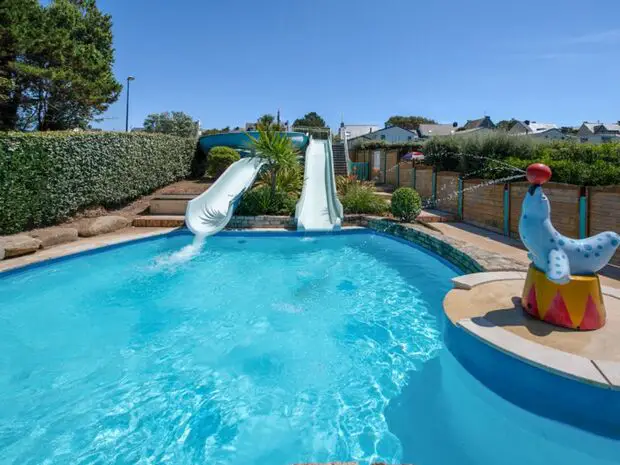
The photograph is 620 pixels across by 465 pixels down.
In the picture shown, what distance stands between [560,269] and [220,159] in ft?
47.7

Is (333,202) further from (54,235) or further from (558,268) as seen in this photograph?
(558,268)

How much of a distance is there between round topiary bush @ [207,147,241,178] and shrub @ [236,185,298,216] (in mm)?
4613

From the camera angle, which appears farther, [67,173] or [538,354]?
[67,173]

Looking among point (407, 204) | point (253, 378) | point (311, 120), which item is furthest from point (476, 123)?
point (253, 378)

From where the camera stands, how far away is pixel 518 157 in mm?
11102

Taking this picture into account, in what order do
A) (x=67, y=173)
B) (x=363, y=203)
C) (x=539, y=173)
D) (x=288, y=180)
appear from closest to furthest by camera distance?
1. (x=539, y=173)
2. (x=67, y=173)
3. (x=363, y=203)
4. (x=288, y=180)

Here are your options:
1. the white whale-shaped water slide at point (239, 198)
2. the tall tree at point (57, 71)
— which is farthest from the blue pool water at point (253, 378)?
the tall tree at point (57, 71)

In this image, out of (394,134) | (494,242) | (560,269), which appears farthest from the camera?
(394,134)

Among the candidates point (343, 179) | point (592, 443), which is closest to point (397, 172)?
point (343, 179)

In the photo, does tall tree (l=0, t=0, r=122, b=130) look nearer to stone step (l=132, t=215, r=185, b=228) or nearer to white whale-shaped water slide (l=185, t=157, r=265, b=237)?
stone step (l=132, t=215, r=185, b=228)

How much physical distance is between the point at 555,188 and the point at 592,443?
5454 millimetres

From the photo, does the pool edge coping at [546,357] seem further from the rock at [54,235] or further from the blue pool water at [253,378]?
the rock at [54,235]

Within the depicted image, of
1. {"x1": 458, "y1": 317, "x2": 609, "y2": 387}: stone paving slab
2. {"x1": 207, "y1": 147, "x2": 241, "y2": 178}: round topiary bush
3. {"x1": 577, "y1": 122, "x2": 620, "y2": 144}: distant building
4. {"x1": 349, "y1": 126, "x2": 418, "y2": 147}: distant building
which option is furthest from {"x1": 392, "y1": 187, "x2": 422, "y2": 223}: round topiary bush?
{"x1": 577, "y1": 122, "x2": 620, "y2": 144}: distant building

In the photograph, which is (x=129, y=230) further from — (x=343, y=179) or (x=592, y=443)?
(x=592, y=443)
